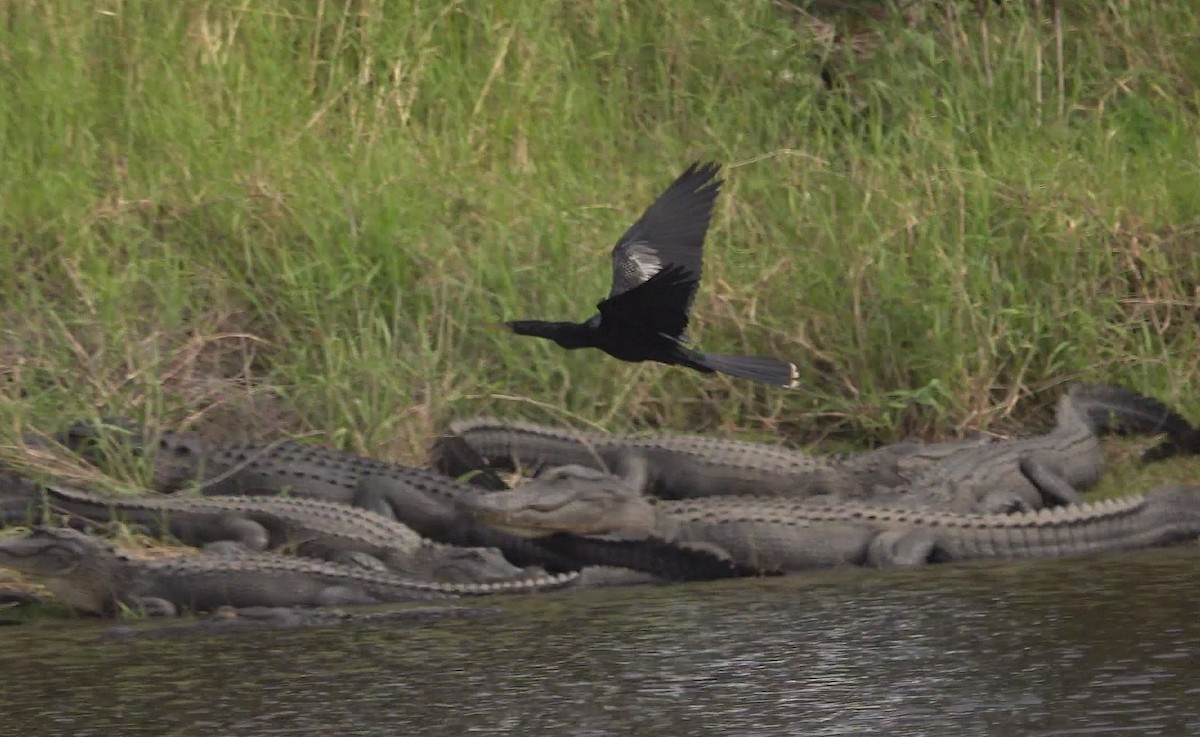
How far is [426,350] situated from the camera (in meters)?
7.23

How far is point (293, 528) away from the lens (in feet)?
21.7

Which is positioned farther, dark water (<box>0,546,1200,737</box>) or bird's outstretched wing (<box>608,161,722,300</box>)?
bird's outstretched wing (<box>608,161,722,300</box>)

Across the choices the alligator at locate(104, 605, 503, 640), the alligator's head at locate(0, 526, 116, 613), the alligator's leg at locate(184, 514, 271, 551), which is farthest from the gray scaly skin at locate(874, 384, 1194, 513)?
the alligator's head at locate(0, 526, 116, 613)

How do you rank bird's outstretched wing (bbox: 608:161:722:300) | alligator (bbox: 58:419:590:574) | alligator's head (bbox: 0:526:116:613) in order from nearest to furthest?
alligator's head (bbox: 0:526:116:613) < bird's outstretched wing (bbox: 608:161:722:300) < alligator (bbox: 58:419:590:574)

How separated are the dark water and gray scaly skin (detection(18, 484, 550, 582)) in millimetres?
583

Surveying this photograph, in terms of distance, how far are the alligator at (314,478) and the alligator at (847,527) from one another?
23 centimetres

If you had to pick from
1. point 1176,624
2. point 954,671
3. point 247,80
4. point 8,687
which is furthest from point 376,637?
point 247,80

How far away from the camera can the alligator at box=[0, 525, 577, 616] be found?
5.96 metres

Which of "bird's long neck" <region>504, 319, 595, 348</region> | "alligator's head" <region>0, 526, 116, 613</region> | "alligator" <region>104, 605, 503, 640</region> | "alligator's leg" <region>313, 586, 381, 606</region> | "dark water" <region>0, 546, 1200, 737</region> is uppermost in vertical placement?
"bird's long neck" <region>504, 319, 595, 348</region>

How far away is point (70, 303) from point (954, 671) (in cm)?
408

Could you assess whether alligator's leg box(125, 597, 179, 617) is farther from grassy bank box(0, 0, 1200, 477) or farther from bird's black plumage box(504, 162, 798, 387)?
bird's black plumage box(504, 162, 798, 387)

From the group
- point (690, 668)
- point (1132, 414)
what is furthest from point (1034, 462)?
point (690, 668)

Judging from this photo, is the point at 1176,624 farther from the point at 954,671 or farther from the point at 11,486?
the point at 11,486

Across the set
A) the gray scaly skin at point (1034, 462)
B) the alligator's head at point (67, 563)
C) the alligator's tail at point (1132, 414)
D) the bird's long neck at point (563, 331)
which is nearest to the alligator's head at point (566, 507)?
the bird's long neck at point (563, 331)
